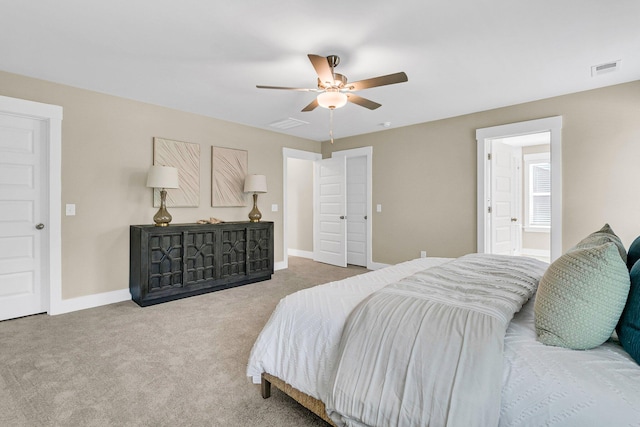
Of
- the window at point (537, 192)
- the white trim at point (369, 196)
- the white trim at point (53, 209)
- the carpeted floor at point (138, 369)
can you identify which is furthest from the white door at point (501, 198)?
the white trim at point (53, 209)

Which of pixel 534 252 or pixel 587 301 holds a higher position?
pixel 587 301

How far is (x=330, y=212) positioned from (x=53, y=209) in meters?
4.15

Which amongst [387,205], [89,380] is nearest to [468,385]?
[89,380]

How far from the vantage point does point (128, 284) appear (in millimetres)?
3887

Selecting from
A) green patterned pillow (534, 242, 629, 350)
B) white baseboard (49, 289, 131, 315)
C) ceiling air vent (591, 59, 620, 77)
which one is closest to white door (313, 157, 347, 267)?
white baseboard (49, 289, 131, 315)

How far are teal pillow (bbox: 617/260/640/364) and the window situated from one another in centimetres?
611

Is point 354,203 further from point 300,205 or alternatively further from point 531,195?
point 531,195

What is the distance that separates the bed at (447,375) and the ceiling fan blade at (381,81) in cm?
160

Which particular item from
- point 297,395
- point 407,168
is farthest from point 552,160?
point 297,395

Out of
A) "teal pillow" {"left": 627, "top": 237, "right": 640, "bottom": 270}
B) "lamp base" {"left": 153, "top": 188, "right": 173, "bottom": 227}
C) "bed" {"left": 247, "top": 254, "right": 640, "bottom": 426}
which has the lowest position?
"bed" {"left": 247, "top": 254, "right": 640, "bottom": 426}

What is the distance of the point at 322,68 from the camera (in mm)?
2383

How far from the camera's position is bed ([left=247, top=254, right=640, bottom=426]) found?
0.96m

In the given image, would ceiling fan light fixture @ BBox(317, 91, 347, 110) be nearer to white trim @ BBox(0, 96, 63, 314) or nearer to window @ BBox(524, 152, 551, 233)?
white trim @ BBox(0, 96, 63, 314)

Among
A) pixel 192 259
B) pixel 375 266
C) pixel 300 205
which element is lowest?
pixel 375 266
